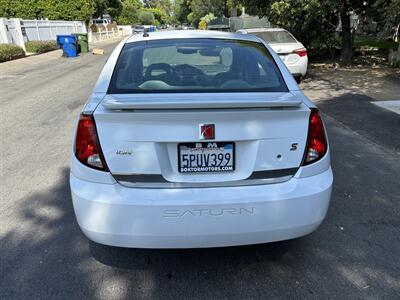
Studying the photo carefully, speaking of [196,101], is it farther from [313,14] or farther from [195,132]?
[313,14]

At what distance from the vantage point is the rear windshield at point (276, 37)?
11.0 m

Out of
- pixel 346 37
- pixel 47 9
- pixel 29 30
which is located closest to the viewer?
pixel 346 37

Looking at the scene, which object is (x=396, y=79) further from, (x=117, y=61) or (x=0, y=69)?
(x=0, y=69)

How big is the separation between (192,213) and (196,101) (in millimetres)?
711

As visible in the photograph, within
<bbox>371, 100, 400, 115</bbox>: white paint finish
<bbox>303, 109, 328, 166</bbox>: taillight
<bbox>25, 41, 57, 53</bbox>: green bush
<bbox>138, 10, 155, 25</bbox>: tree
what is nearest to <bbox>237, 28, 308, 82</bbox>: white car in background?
<bbox>371, 100, 400, 115</bbox>: white paint finish

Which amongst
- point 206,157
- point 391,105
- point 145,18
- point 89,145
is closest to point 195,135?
point 206,157

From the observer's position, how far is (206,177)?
2.52 metres

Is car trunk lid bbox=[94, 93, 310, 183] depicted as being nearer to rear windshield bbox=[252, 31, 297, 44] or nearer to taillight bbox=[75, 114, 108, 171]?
taillight bbox=[75, 114, 108, 171]

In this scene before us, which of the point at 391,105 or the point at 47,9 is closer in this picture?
the point at 391,105

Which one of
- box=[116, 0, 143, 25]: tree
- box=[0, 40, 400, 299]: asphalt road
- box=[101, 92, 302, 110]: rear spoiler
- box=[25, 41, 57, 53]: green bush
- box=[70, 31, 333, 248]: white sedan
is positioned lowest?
box=[116, 0, 143, 25]: tree

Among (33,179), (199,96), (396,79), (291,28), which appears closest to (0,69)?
(291,28)

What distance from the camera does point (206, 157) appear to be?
8.18 feet

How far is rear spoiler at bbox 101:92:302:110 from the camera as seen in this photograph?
95.0 inches

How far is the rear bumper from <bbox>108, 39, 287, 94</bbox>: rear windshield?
832 millimetres
